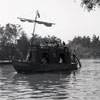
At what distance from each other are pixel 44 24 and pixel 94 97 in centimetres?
4088

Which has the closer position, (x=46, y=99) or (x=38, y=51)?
(x=46, y=99)

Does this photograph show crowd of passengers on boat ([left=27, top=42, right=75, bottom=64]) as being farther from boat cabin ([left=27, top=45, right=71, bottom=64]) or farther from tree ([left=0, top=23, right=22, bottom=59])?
tree ([left=0, top=23, right=22, bottom=59])

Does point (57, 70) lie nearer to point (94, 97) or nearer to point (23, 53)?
point (94, 97)

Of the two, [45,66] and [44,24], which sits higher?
[44,24]

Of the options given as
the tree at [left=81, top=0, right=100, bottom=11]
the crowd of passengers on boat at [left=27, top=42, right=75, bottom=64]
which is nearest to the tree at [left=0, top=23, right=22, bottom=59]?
A: the crowd of passengers on boat at [left=27, top=42, right=75, bottom=64]

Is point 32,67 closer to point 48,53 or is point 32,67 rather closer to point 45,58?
point 48,53

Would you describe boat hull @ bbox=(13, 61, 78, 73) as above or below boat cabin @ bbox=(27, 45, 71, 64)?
below

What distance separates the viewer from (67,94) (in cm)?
2252

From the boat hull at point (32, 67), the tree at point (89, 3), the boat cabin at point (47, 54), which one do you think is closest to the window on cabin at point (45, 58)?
the boat cabin at point (47, 54)

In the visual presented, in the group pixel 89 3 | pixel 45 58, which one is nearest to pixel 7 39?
pixel 45 58

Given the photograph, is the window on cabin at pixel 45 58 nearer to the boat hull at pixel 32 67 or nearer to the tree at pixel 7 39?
the boat hull at pixel 32 67

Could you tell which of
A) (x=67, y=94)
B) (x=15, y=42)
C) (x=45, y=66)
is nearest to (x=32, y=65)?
(x=45, y=66)

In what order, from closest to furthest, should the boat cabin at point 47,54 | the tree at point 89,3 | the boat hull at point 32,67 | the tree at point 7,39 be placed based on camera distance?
1. the tree at point 89,3
2. the boat hull at point 32,67
3. the boat cabin at point 47,54
4. the tree at point 7,39

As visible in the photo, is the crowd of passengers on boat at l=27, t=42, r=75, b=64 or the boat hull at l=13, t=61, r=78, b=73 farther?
the crowd of passengers on boat at l=27, t=42, r=75, b=64
